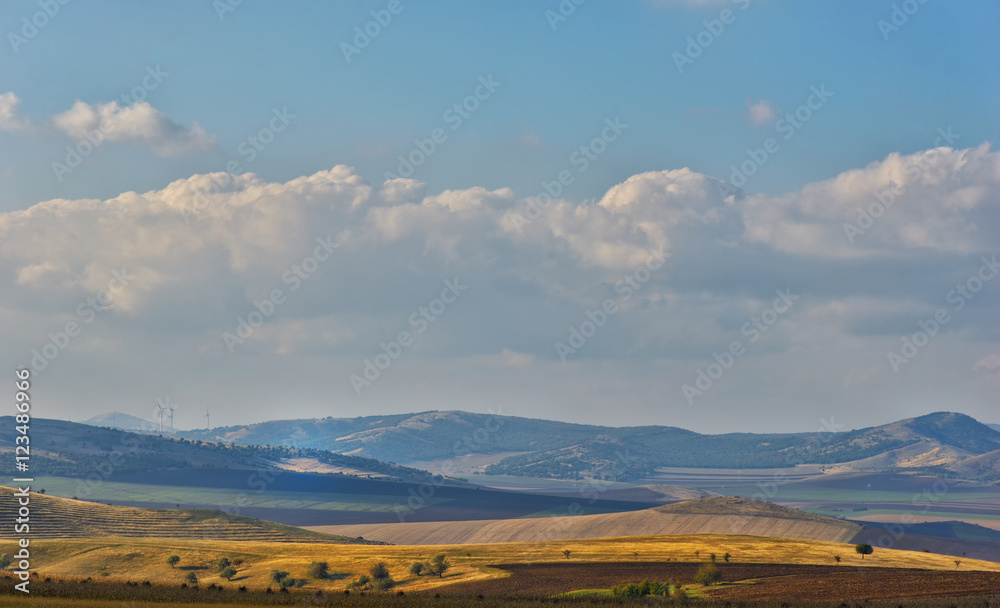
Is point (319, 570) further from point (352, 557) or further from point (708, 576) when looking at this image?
point (708, 576)

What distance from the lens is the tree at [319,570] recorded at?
125 metres

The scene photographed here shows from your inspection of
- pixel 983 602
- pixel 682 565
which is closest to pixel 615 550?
pixel 682 565

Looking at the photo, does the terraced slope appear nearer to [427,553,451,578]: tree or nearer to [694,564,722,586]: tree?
[427,553,451,578]: tree

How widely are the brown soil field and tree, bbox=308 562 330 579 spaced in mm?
19863

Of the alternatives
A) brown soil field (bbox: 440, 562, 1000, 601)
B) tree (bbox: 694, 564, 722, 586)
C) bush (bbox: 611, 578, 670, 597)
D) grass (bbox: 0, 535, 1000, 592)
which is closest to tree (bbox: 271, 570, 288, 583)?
grass (bbox: 0, 535, 1000, 592)

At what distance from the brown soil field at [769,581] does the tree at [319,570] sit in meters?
19.9

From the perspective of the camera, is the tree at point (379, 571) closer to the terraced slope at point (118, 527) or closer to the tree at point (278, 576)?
the tree at point (278, 576)

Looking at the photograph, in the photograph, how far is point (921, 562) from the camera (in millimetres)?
140500

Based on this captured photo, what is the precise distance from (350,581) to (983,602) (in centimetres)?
7218

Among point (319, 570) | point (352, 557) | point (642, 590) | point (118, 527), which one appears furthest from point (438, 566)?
point (118, 527)

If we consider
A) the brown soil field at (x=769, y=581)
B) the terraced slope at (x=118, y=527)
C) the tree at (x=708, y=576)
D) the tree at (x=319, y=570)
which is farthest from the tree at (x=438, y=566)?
the terraced slope at (x=118, y=527)

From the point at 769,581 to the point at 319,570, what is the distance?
2272 inches

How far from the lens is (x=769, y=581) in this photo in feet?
381

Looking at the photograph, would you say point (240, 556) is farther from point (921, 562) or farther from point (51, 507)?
point (921, 562)
